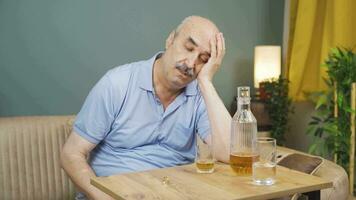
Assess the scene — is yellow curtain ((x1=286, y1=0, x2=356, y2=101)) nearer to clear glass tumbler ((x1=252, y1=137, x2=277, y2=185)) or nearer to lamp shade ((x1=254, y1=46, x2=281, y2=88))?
lamp shade ((x1=254, y1=46, x2=281, y2=88))

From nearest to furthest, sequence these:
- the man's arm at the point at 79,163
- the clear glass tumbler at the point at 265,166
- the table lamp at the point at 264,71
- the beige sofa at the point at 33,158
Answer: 1. the clear glass tumbler at the point at 265,166
2. the man's arm at the point at 79,163
3. the beige sofa at the point at 33,158
4. the table lamp at the point at 264,71

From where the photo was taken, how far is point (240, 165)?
1488 millimetres

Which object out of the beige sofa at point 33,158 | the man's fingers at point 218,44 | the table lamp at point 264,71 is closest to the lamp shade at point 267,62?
the table lamp at point 264,71

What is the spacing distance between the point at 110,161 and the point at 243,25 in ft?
6.74

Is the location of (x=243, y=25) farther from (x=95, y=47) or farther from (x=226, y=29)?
(x=95, y=47)

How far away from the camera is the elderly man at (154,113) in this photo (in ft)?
6.08

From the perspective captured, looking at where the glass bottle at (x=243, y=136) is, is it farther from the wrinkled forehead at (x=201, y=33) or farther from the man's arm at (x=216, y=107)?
the wrinkled forehead at (x=201, y=33)

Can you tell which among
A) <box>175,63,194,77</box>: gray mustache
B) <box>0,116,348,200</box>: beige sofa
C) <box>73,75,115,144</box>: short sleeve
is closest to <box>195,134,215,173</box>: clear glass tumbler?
<box>175,63,194,77</box>: gray mustache

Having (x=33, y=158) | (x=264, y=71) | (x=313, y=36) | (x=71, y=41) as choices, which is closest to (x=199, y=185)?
(x=33, y=158)

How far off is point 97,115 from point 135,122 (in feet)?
0.49

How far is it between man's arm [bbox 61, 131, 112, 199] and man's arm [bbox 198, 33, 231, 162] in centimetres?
46

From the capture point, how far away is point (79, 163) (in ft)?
6.04

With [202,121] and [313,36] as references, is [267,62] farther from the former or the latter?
[202,121]

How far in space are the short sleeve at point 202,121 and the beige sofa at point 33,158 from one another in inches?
31.2
